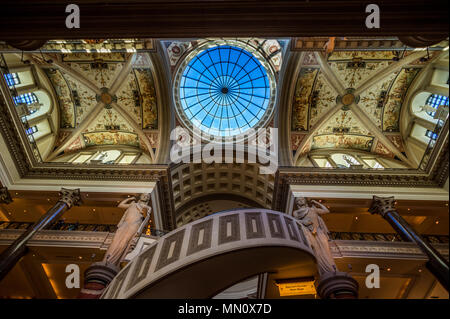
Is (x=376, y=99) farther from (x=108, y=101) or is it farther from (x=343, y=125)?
(x=108, y=101)

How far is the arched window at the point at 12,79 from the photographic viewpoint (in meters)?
11.4

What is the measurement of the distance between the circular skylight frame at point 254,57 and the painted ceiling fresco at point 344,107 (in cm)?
162

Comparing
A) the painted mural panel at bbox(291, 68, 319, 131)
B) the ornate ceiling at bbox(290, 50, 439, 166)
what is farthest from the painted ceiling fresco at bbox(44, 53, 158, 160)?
the ornate ceiling at bbox(290, 50, 439, 166)

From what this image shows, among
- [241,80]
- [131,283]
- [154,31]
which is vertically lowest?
[131,283]

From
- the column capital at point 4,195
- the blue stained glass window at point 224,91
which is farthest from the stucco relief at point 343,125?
the column capital at point 4,195

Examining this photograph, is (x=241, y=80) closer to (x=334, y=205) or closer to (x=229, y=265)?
(x=334, y=205)

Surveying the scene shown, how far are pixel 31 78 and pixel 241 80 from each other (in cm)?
1304

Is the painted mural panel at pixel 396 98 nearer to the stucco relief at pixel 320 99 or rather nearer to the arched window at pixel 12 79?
the stucco relief at pixel 320 99

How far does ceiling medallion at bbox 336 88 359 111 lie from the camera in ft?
50.5

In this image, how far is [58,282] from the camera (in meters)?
10.3

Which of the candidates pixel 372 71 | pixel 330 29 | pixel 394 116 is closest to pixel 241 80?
pixel 372 71

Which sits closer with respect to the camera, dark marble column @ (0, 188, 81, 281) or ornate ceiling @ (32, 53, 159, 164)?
dark marble column @ (0, 188, 81, 281)

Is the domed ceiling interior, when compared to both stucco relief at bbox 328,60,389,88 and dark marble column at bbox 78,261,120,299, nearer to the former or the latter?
stucco relief at bbox 328,60,389,88

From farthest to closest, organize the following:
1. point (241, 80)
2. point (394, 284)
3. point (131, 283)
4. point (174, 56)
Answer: point (241, 80) < point (174, 56) < point (394, 284) < point (131, 283)
